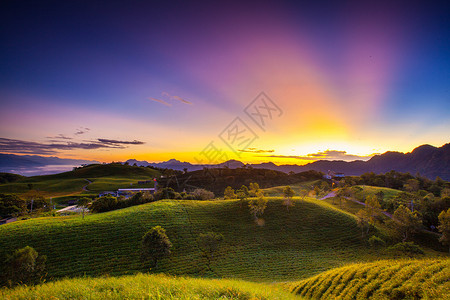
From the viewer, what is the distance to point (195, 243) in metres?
35.8

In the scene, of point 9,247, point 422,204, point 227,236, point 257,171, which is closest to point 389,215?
point 422,204

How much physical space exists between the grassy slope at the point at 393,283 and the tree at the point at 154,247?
75.9 feet

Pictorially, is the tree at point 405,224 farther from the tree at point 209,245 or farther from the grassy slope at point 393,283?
the grassy slope at point 393,283

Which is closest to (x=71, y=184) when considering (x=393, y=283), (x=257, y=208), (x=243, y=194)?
(x=243, y=194)

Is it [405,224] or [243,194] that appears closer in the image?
[405,224]

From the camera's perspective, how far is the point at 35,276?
2469cm

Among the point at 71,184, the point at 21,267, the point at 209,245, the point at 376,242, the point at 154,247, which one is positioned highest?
the point at 154,247

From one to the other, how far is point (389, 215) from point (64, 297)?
295ft

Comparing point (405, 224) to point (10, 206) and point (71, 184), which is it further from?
point (71, 184)

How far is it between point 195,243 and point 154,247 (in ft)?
31.9

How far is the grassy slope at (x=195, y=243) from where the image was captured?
2814cm

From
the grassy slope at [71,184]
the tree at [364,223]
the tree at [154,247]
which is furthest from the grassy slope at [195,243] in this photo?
the grassy slope at [71,184]

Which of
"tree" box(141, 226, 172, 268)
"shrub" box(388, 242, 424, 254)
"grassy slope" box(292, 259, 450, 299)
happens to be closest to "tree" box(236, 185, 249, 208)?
"tree" box(141, 226, 172, 268)

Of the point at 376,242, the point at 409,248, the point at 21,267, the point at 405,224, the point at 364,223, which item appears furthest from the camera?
the point at 364,223
